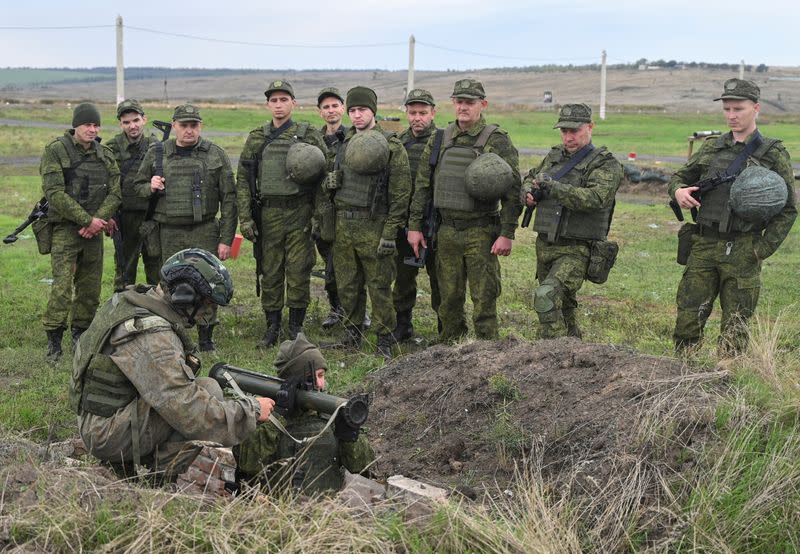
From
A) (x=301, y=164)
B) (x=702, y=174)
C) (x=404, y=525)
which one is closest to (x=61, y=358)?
(x=301, y=164)

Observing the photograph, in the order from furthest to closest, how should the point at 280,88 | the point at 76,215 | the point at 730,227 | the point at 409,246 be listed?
the point at 409,246 → the point at 280,88 → the point at 76,215 → the point at 730,227

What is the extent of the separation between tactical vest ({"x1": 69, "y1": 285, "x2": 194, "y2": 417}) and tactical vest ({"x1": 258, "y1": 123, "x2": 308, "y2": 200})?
13.4 feet

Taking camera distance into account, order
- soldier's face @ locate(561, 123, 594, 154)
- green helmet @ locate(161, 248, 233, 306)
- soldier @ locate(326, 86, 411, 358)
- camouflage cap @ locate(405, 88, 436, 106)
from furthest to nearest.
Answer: camouflage cap @ locate(405, 88, 436, 106) → soldier @ locate(326, 86, 411, 358) → soldier's face @ locate(561, 123, 594, 154) → green helmet @ locate(161, 248, 233, 306)

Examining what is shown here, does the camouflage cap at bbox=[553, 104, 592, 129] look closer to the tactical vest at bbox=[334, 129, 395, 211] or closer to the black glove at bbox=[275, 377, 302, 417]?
the tactical vest at bbox=[334, 129, 395, 211]

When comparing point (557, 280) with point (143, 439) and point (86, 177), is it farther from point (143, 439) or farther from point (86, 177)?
point (86, 177)

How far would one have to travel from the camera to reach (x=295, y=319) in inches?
351

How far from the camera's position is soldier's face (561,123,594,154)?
7262mm

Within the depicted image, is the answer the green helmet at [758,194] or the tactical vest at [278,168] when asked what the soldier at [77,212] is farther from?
the green helmet at [758,194]

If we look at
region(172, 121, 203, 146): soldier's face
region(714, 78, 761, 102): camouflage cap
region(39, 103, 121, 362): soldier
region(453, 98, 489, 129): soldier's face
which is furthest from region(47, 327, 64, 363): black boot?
region(714, 78, 761, 102): camouflage cap

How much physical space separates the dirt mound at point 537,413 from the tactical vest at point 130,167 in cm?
362

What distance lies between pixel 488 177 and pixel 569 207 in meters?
0.76

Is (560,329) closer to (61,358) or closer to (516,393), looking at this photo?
(516,393)

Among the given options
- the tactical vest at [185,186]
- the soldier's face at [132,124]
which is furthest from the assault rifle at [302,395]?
the soldier's face at [132,124]

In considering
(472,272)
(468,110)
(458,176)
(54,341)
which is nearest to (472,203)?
(458,176)
